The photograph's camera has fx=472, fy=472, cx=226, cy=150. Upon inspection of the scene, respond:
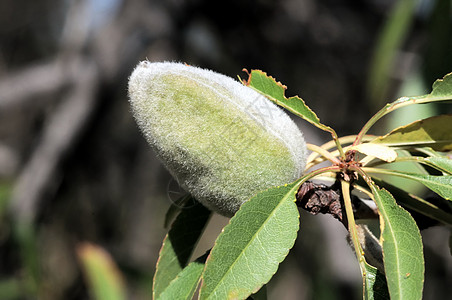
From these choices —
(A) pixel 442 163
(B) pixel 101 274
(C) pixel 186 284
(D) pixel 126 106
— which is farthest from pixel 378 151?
(D) pixel 126 106

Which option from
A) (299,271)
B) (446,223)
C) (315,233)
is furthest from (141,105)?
(299,271)

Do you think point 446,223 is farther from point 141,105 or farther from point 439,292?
point 439,292

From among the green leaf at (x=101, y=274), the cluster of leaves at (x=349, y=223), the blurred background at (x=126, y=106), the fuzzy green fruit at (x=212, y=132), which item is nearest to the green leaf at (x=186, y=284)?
the cluster of leaves at (x=349, y=223)

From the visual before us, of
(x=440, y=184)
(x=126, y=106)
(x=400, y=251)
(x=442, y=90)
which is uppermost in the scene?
(x=126, y=106)

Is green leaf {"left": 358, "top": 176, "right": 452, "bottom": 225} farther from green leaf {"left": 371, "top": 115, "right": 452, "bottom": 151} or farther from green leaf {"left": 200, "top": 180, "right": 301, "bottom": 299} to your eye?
green leaf {"left": 200, "top": 180, "right": 301, "bottom": 299}

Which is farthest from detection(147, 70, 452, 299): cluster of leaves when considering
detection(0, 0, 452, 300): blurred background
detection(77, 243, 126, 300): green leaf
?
detection(77, 243, 126, 300): green leaf

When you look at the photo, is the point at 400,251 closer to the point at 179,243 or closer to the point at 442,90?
the point at 442,90
